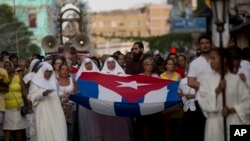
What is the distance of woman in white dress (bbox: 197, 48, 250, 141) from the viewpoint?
1369cm

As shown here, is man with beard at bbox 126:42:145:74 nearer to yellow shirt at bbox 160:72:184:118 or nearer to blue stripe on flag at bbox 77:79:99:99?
yellow shirt at bbox 160:72:184:118

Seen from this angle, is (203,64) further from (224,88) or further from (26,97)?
(26,97)

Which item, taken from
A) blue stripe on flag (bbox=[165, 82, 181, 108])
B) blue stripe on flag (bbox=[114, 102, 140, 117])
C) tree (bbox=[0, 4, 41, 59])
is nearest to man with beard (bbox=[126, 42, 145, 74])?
blue stripe on flag (bbox=[165, 82, 181, 108])

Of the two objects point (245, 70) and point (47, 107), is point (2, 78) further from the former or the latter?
point (245, 70)

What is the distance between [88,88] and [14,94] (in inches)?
75.4

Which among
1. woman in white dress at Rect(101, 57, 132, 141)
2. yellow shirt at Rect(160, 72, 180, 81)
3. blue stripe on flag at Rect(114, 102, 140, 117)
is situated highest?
yellow shirt at Rect(160, 72, 180, 81)

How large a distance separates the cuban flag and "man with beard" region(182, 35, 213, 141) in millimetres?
658

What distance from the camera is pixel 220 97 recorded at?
45.1 ft

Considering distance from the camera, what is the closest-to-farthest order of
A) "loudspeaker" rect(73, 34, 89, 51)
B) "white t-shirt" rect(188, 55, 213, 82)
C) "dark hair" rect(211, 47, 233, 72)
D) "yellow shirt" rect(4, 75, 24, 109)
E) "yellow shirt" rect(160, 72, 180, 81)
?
"dark hair" rect(211, 47, 233, 72), "white t-shirt" rect(188, 55, 213, 82), "yellow shirt" rect(160, 72, 180, 81), "yellow shirt" rect(4, 75, 24, 109), "loudspeaker" rect(73, 34, 89, 51)

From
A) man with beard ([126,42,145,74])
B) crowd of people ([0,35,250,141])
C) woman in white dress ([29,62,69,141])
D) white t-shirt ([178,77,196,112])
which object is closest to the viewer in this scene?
crowd of people ([0,35,250,141])

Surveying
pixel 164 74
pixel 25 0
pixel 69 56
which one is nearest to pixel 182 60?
pixel 164 74

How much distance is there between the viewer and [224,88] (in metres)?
13.6

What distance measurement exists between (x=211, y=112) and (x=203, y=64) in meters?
1.88

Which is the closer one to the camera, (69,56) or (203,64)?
(203,64)
